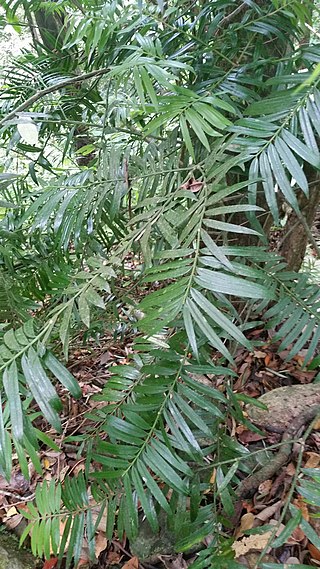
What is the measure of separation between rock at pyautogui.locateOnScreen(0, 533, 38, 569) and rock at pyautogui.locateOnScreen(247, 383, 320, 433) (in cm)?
71

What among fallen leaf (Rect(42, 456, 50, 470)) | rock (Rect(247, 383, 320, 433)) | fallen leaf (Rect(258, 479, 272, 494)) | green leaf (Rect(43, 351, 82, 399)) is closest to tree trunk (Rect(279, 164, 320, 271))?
rock (Rect(247, 383, 320, 433))

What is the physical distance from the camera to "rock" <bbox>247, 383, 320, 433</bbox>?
122 cm

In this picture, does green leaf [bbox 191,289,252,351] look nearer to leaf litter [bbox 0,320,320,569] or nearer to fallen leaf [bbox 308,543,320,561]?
leaf litter [bbox 0,320,320,569]

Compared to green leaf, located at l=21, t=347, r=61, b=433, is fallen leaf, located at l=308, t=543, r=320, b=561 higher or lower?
lower

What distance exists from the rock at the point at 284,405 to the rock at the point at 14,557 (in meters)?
0.71

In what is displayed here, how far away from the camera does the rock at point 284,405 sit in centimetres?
122

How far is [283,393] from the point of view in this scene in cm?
130

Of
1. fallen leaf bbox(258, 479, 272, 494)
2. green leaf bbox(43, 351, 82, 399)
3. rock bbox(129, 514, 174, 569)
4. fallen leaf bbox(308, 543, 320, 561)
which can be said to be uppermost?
green leaf bbox(43, 351, 82, 399)

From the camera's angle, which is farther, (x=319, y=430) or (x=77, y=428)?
(x=77, y=428)

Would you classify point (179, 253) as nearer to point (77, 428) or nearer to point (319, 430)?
point (319, 430)

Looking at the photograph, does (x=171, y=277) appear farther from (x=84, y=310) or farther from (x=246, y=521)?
(x=246, y=521)

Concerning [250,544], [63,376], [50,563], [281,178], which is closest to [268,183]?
[281,178]

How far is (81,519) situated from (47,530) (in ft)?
0.24

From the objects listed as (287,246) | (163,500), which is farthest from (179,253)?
(287,246)
